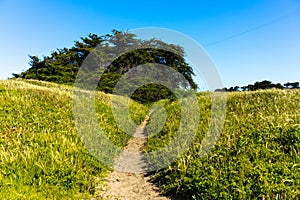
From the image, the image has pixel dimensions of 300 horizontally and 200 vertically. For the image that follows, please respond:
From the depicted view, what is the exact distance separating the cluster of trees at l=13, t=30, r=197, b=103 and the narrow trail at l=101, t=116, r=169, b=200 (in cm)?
2771

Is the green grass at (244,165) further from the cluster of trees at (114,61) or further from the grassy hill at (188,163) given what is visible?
the cluster of trees at (114,61)

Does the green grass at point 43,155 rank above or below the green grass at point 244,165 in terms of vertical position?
below

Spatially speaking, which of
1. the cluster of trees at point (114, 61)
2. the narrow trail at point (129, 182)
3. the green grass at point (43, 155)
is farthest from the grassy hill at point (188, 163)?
the cluster of trees at point (114, 61)

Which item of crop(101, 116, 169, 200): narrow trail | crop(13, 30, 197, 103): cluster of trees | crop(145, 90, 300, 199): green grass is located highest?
crop(13, 30, 197, 103): cluster of trees

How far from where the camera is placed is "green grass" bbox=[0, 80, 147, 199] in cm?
599

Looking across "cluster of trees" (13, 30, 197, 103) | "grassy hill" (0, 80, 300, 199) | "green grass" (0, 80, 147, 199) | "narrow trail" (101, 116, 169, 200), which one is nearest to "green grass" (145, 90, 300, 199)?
"grassy hill" (0, 80, 300, 199)

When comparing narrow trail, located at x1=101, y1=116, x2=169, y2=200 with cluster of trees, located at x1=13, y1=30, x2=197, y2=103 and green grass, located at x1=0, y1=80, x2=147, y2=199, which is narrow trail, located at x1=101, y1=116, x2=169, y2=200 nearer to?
green grass, located at x1=0, y1=80, x2=147, y2=199

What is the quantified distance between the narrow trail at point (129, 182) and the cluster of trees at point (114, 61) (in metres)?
27.7

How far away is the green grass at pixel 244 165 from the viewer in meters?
5.51

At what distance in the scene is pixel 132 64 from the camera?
43312mm

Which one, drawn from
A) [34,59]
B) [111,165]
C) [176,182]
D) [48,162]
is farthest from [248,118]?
[34,59]

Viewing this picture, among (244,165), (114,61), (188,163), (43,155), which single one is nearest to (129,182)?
(188,163)

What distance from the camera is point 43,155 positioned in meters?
7.27

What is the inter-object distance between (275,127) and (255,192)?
3.27 metres
